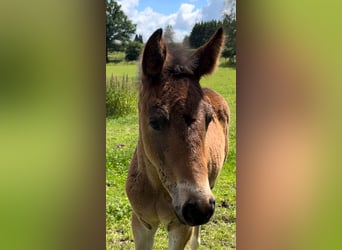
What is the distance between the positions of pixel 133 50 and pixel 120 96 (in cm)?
18

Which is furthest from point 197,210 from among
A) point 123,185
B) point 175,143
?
point 123,185

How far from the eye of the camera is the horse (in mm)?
1218

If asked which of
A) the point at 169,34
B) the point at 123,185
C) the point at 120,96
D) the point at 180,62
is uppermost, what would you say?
the point at 169,34

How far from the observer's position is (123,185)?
151 cm

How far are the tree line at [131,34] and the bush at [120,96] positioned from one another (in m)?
0.09

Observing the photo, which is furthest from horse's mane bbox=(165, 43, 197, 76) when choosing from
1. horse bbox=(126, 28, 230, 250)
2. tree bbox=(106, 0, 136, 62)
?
tree bbox=(106, 0, 136, 62)

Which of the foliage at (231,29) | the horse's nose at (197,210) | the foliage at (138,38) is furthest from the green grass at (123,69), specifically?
the horse's nose at (197,210)

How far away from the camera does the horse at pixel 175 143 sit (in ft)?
4.00

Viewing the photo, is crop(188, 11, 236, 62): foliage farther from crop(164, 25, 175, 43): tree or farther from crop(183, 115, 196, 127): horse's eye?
crop(183, 115, 196, 127): horse's eye

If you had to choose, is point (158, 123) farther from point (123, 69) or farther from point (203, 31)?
point (203, 31)

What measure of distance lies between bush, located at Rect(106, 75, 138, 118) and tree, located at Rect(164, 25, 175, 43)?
0.20 m

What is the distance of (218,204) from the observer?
5.12 ft

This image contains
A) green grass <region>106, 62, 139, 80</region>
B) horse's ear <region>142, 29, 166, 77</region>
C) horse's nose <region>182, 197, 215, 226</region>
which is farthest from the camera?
green grass <region>106, 62, 139, 80</region>
